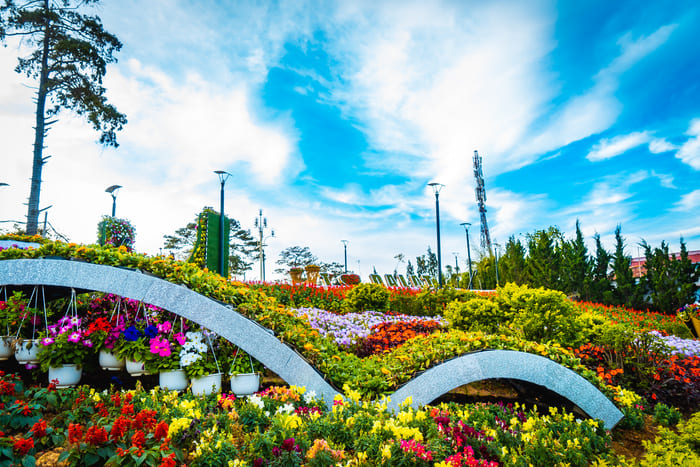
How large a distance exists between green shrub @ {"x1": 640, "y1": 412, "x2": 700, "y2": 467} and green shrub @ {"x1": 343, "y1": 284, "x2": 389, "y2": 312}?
23.2 feet

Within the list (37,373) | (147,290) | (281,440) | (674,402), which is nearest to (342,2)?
(147,290)

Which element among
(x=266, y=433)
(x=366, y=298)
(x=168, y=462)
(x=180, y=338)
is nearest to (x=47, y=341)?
(x=180, y=338)

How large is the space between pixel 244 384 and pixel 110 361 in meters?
1.41

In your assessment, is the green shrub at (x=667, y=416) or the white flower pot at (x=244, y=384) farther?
the green shrub at (x=667, y=416)

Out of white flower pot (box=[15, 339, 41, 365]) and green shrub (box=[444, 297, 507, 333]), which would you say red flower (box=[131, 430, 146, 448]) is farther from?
green shrub (box=[444, 297, 507, 333])

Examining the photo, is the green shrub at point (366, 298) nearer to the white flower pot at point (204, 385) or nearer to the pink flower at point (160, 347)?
the white flower pot at point (204, 385)

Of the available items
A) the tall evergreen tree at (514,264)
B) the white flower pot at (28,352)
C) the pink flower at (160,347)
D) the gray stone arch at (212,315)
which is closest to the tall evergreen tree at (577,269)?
the tall evergreen tree at (514,264)

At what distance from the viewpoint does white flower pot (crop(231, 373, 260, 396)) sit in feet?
12.3

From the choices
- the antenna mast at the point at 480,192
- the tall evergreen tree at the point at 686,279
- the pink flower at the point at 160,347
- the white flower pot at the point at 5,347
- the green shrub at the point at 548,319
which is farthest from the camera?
the antenna mast at the point at 480,192

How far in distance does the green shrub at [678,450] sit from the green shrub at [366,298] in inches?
278

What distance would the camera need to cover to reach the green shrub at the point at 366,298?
9.84m

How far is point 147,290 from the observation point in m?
3.72

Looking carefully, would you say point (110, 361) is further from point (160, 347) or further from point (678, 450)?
point (678, 450)

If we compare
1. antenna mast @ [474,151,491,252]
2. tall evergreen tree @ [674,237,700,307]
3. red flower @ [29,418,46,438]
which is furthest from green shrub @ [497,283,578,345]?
antenna mast @ [474,151,491,252]
